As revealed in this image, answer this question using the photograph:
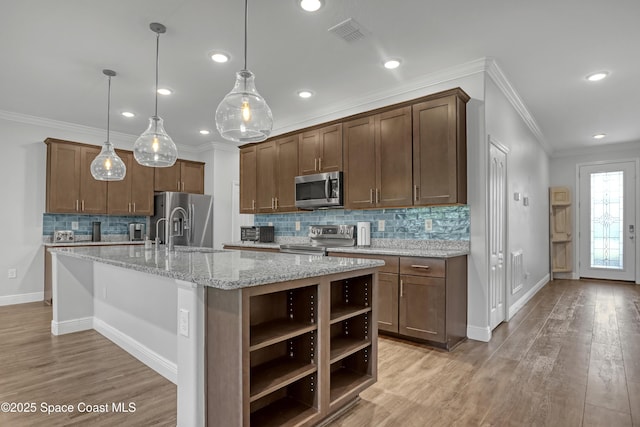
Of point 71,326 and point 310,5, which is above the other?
point 310,5

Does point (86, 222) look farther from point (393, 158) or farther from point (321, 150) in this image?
point (393, 158)

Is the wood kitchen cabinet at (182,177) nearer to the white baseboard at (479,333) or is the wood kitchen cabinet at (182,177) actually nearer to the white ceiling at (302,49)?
the white ceiling at (302,49)

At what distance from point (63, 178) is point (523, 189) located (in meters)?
6.70

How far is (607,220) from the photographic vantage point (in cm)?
689

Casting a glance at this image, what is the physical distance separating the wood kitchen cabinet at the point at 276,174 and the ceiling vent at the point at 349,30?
76.8 inches

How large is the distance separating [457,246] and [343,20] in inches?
92.3

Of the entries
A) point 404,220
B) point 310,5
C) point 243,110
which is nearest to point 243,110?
point 243,110

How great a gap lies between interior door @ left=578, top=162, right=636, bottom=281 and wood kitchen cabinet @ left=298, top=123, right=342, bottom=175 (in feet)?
19.5

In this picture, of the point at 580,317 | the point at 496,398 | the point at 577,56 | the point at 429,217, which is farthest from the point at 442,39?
the point at 580,317

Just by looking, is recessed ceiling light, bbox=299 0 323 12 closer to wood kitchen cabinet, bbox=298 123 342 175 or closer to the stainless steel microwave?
wood kitchen cabinet, bbox=298 123 342 175

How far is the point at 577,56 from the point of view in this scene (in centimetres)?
330

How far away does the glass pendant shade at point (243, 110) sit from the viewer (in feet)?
7.18

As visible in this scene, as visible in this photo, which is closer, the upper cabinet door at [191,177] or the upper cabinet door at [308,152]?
the upper cabinet door at [308,152]

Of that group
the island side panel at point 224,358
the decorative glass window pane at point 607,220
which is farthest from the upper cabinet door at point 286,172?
the decorative glass window pane at point 607,220
